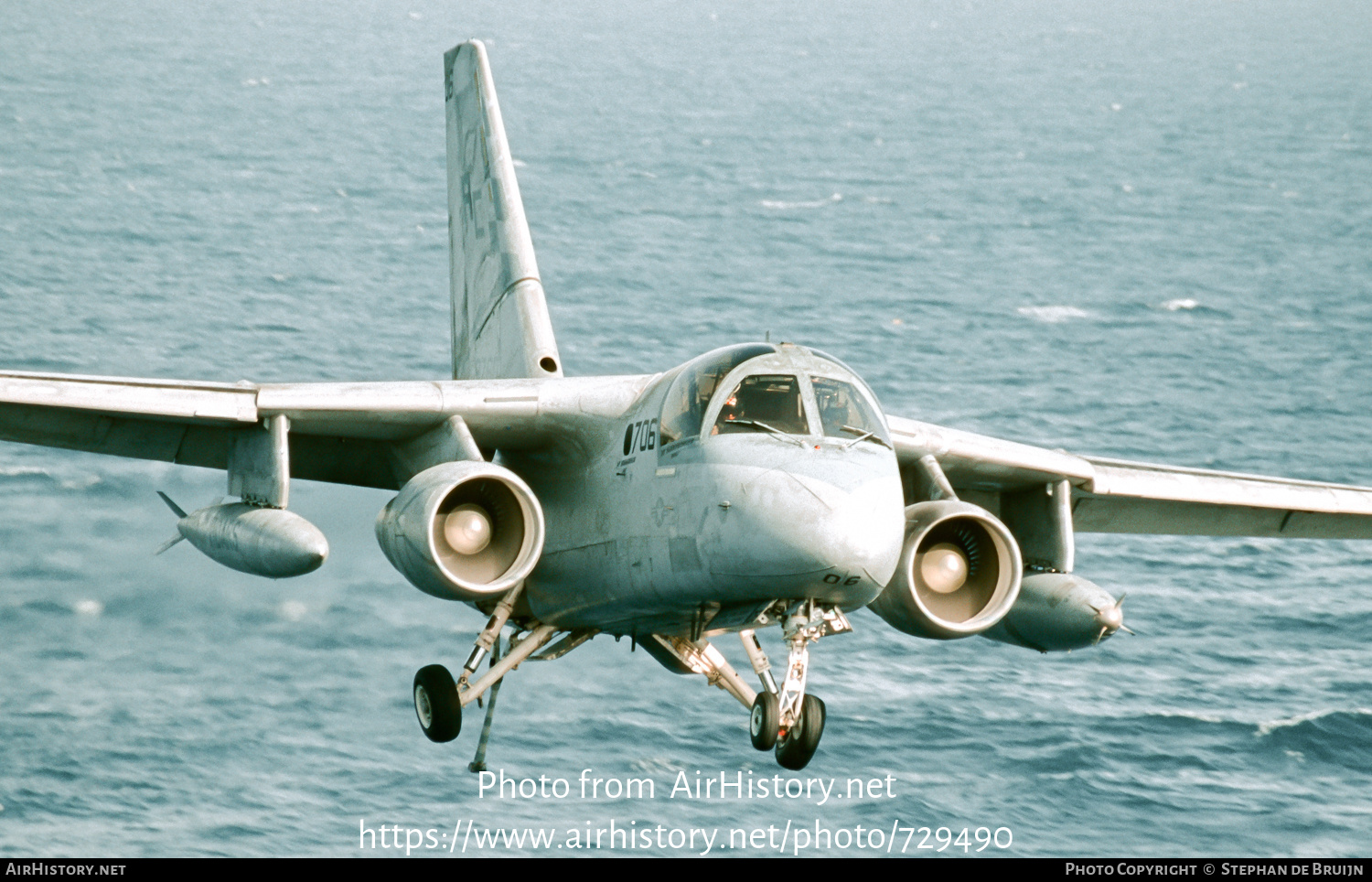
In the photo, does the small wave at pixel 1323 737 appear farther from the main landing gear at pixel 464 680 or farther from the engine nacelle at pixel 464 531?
the engine nacelle at pixel 464 531

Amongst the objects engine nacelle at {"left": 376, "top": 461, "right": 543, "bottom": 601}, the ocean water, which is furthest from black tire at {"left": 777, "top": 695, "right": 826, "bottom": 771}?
the ocean water

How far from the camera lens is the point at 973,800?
52750 mm

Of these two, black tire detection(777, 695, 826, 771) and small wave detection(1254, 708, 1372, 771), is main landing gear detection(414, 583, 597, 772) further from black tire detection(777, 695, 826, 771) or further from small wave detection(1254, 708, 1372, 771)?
small wave detection(1254, 708, 1372, 771)

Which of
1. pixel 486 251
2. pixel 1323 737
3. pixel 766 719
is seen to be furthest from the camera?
pixel 1323 737

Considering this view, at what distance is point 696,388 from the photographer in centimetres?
1923

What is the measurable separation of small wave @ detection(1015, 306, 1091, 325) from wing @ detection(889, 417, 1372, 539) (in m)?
74.5

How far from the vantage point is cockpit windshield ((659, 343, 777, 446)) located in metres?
19.0

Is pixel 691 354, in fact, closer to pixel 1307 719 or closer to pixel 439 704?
pixel 1307 719

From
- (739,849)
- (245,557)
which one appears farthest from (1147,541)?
(245,557)

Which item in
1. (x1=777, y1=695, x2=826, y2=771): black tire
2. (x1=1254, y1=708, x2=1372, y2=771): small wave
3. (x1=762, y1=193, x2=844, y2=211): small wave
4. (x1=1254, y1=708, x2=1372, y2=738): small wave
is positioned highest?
(x1=762, y1=193, x2=844, y2=211): small wave

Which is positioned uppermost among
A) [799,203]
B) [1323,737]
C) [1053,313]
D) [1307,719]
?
[799,203]

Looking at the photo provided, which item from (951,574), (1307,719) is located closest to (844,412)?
(951,574)

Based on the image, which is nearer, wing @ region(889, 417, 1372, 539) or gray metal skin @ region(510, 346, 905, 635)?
gray metal skin @ region(510, 346, 905, 635)

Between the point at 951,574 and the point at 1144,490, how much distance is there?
190 inches
